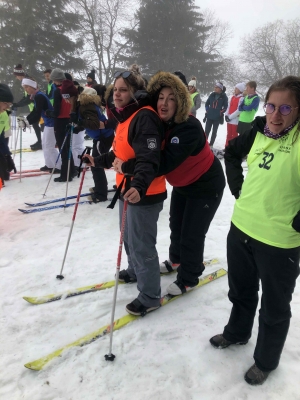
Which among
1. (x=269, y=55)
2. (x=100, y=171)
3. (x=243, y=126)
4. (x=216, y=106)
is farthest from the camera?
(x=269, y=55)

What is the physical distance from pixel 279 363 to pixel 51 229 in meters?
3.52

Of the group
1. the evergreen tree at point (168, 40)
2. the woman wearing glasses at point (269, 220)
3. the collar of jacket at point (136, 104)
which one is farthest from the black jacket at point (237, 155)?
the evergreen tree at point (168, 40)

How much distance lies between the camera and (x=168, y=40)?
2809cm

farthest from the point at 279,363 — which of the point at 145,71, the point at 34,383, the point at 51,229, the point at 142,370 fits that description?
the point at 145,71

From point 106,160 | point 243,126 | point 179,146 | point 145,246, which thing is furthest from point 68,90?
point 243,126

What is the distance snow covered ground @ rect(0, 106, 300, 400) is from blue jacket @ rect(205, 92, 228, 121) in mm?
7176

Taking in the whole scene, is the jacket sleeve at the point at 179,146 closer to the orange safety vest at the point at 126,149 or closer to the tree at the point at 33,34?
the orange safety vest at the point at 126,149

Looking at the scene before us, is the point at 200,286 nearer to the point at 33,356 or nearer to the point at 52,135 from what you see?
the point at 33,356

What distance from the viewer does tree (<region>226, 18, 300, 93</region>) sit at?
34.1 m

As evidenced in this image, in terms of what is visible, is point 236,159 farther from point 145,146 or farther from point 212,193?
point 145,146

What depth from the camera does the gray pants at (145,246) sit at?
250 centimetres

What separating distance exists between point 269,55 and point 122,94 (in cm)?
3975

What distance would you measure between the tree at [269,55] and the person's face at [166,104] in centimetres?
3613

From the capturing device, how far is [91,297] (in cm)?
304
